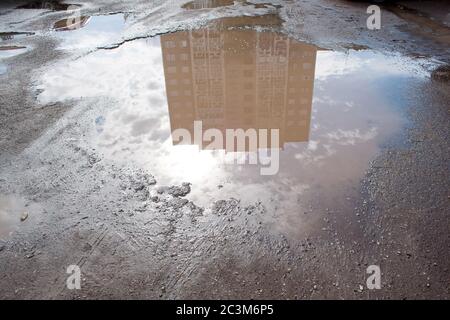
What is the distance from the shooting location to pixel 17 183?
Answer: 455cm

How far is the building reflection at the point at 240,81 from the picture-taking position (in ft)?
19.0

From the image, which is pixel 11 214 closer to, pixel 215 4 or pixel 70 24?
pixel 70 24

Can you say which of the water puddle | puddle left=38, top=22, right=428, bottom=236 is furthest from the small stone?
the water puddle

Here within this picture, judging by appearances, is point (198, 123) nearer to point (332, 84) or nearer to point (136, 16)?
point (332, 84)

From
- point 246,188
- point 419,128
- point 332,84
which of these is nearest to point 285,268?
point 246,188

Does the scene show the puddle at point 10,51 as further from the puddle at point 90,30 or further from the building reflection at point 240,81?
the building reflection at point 240,81

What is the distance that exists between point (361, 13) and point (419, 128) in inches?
248

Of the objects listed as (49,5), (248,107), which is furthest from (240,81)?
(49,5)

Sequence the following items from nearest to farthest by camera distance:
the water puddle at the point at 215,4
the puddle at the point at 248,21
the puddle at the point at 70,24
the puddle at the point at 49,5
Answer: the puddle at the point at 248,21, the puddle at the point at 70,24, the water puddle at the point at 215,4, the puddle at the point at 49,5

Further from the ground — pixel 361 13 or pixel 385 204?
pixel 361 13

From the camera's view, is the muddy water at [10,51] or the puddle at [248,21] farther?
the puddle at [248,21]

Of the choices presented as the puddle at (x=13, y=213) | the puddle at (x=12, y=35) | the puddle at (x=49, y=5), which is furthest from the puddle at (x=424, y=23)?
the puddle at (x=12, y=35)

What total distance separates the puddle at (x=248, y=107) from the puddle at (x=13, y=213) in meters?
1.21

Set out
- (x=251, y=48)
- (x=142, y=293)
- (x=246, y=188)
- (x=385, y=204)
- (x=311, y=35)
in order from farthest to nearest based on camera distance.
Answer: (x=311, y=35), (x=251, y=48), (x=246, y=188), (x=385, y=204), (x=142, y=293)
